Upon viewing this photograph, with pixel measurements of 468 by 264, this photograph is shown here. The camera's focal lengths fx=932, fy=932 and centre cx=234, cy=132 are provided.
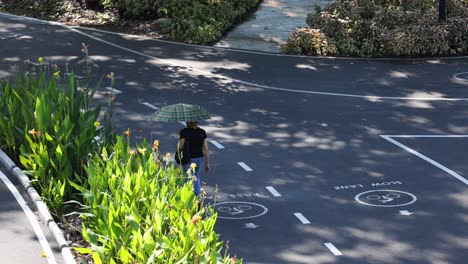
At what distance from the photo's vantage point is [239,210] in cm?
1745

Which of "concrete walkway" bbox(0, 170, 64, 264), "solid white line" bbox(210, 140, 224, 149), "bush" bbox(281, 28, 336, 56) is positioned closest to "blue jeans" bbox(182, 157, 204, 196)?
"concrete walkway" bbox(0, 170, 64, 264)

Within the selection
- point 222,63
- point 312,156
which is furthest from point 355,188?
point 222,63

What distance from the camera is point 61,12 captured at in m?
38.0

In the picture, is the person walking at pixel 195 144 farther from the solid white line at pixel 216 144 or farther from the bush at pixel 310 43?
the bush at pixel 310 43

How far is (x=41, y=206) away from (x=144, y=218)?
9.55 feet

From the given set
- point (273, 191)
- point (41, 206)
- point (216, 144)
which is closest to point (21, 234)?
point (41, 206)

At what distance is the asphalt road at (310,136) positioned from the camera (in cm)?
1619

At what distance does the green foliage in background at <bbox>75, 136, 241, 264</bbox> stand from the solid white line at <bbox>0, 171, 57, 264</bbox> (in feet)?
2.40

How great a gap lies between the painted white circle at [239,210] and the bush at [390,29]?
49.8 ft

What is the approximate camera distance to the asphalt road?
16188 millimetres

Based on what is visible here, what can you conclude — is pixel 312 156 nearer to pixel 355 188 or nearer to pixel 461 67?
pixel 355 188

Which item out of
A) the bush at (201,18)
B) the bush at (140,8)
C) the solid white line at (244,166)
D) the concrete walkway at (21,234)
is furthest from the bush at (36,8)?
the concrete walkway at (21,234)

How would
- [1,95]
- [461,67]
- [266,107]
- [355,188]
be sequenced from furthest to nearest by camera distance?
[461,67], [266,107], [1,95], [355,188]

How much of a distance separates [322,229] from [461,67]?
15.3 meters
